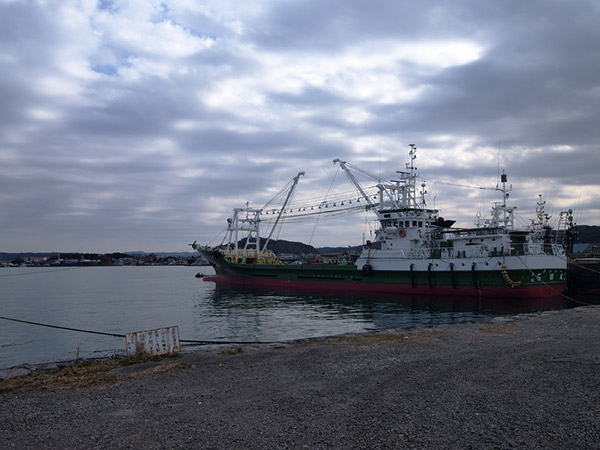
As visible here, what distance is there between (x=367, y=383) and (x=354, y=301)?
29.2m

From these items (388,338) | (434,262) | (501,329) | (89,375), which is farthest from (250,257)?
(89,375)

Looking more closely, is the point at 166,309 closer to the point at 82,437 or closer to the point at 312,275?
the point at 312,275

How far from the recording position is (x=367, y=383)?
30.6 ft

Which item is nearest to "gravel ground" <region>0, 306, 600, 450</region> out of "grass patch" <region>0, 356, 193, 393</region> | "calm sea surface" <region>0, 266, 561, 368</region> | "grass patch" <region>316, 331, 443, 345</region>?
"grass patch" <region>0, 356, 193, 393</region>

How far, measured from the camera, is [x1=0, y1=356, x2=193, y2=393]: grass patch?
9992 mm

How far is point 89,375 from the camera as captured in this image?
11.0m

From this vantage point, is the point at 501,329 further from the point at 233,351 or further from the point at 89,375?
the point at 89,375

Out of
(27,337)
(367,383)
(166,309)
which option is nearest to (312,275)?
(166,309)

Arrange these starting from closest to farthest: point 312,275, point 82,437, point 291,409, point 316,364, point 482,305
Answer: point 82,437
point 291,409
point 316,364
point 482,305
point 312,275

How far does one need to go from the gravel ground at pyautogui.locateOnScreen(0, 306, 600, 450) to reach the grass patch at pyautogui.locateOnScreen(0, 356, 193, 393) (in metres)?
0.43

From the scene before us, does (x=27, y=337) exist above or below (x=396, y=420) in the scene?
below

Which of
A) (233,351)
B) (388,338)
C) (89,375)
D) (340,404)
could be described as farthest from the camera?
(388,338)

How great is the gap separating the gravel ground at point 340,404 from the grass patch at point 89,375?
16.8 inches

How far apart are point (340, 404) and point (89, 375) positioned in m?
6.85
